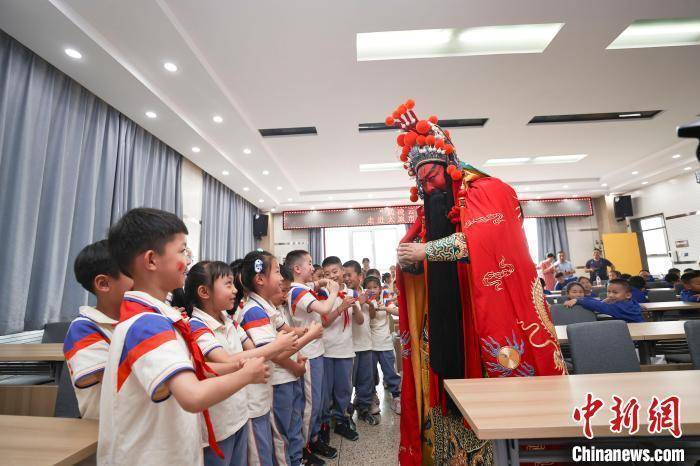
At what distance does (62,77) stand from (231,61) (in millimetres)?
1615

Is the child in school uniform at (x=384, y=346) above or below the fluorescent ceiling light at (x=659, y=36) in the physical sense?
below

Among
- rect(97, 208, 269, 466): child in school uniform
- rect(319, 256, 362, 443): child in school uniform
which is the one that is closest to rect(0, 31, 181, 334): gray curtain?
rect(319, 256, 362, 443): child in school uniform

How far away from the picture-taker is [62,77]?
318 centimetres

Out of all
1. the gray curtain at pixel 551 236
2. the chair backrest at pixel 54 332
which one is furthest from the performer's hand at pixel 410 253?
the gray curtain at pixel 551 236

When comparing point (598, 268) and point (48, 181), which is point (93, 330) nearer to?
point (48, 181)

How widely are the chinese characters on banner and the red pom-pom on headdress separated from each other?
1231 millimetres

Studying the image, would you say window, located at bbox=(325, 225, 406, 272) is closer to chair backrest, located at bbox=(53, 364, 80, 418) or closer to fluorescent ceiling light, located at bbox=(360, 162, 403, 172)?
fluorescent ceiling light, located at bbox=(360, 162, 403, 172)

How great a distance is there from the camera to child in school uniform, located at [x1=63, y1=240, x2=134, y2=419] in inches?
42.3

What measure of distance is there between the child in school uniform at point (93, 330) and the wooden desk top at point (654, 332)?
7.69ft

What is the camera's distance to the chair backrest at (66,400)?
1.47 metres

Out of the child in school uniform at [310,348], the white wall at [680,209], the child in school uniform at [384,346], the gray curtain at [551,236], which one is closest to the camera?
the child in school uniform at [310,348]

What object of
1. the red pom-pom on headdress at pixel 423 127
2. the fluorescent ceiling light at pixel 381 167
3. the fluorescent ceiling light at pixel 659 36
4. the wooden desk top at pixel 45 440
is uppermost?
the fluorescent ceiling light at pixel 659 36

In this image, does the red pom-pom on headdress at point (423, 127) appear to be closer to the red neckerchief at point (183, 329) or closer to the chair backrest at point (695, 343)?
the red neckerchief at point (183, 329)

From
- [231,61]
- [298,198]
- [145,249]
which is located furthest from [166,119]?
[298,198]
